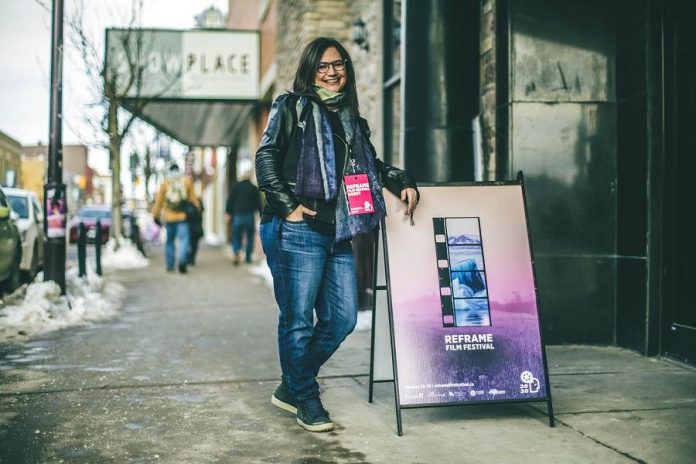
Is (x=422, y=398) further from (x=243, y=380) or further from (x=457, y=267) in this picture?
(x=243, y=380)

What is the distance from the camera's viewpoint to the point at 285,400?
14.9 ft

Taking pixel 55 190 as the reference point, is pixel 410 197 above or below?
below

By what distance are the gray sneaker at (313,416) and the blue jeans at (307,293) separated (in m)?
0.04

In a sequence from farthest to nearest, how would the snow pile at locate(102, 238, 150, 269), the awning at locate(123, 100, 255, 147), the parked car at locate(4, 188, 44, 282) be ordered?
the awning at locate(123, 100, 255, 147), the snow pile at locate(102, 238, 150, 269), the parked car at locate(4, 188, 44, 282)

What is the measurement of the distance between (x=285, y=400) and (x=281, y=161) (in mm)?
1316

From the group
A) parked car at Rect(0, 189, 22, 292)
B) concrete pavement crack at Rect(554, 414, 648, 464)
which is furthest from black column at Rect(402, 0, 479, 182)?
parked car at Rect(0, 189, 22, 292)

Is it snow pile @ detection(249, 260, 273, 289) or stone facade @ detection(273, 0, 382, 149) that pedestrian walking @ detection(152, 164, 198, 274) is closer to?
snow pile @ detection(249, 260, 273, 289)

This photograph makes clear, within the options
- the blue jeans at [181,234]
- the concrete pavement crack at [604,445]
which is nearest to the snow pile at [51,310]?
the blue jeans at [181,234]

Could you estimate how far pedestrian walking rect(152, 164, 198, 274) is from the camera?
45.0 feet

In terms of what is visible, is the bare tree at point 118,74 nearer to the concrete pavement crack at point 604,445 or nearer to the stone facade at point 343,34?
the stone facade at point 343,34

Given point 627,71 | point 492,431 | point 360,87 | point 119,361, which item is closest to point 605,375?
point 492,431

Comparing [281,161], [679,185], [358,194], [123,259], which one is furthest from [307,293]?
[123,259]

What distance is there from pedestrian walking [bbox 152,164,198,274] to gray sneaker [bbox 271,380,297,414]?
9529mm

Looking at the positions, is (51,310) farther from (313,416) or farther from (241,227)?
(241,227)
